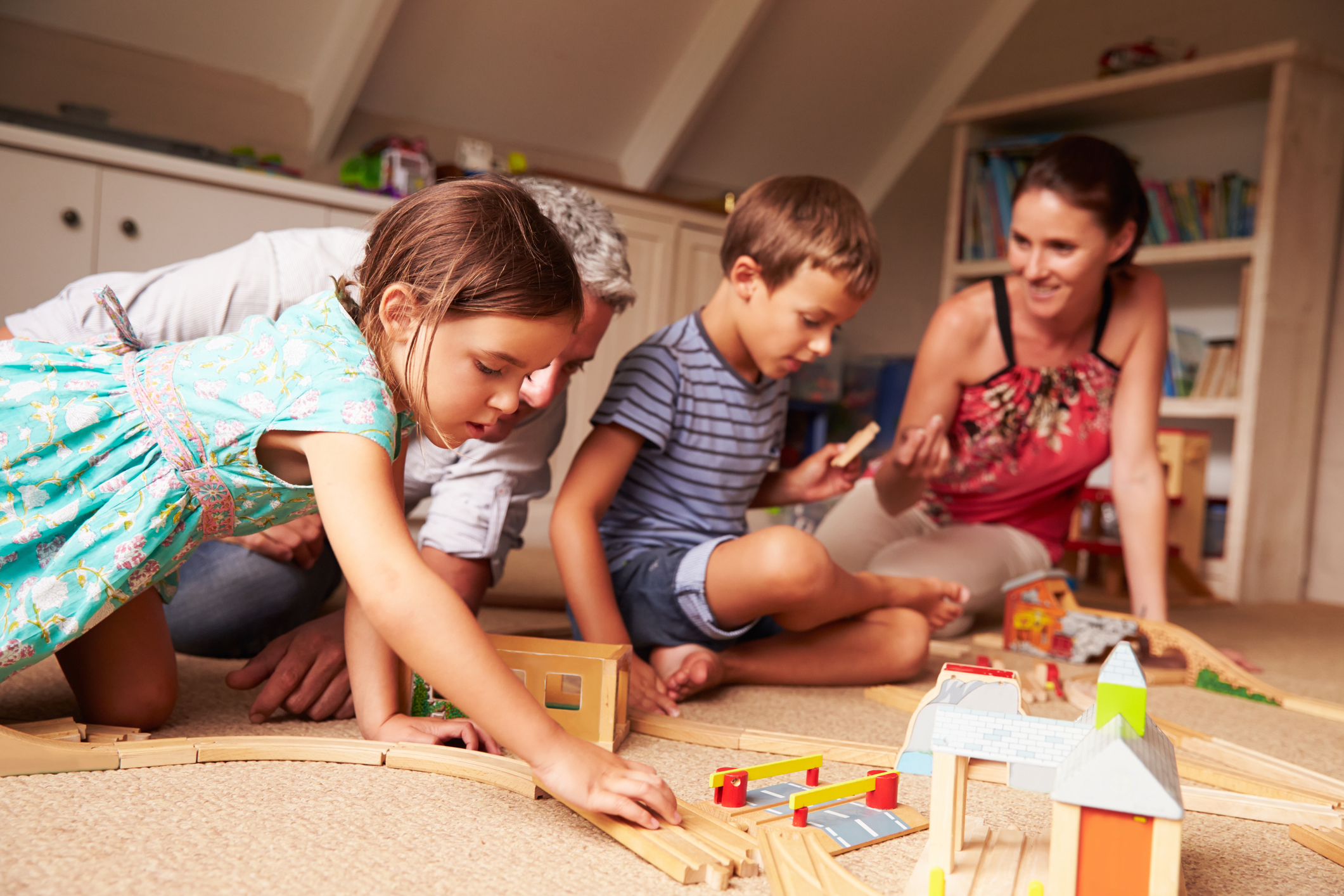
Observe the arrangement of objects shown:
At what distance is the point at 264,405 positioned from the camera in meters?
0.69

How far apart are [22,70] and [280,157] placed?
1.62 ft

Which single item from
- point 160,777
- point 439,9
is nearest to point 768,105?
point 439,9

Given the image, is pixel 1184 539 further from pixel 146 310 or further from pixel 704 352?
pixel 146 310

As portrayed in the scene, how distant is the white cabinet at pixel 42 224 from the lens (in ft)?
5.09

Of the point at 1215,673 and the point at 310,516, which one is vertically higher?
the point at 310,516

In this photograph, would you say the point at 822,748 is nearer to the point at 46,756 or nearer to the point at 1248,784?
the point at 1248,784

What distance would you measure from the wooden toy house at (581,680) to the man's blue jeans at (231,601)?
1.11 ft

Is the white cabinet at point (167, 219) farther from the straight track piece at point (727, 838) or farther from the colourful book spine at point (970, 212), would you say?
the colourful book spine at point (970, 212)

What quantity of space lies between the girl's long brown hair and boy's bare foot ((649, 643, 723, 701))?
16.5 inches

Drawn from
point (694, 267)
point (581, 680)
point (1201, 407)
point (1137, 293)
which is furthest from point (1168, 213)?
point (581, 680)

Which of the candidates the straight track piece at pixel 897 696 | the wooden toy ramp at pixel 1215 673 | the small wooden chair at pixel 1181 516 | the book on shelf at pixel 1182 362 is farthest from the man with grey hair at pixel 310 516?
the book on shelf at pixel 1182 362

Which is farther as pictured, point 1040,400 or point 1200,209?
point 1200,209

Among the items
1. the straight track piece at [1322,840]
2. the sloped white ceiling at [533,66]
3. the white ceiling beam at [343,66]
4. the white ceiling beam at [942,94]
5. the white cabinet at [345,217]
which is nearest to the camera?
the straight track piece at [1322,840]

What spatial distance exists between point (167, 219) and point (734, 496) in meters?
1.21
